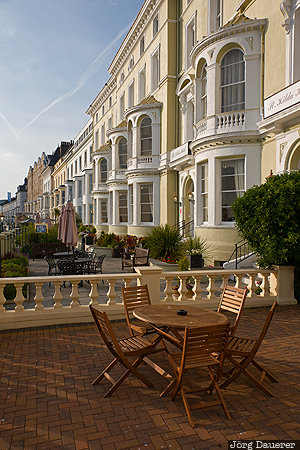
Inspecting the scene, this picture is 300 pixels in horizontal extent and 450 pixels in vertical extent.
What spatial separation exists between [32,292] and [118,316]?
4.64 metres

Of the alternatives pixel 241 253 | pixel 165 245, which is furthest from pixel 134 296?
pixel 165 245

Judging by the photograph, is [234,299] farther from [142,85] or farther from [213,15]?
[142,85]

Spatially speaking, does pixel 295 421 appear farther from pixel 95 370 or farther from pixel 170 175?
pixel 170 175

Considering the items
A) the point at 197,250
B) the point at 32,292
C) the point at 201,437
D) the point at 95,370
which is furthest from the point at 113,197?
the point at 201,437

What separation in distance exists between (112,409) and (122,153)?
23095 mm

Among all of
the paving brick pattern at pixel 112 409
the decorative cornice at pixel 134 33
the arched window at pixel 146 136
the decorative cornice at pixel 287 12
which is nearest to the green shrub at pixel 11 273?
the paving brick pattern at pixel 112 409

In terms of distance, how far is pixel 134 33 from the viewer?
78.6 ft

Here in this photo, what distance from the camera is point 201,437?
3307 mm

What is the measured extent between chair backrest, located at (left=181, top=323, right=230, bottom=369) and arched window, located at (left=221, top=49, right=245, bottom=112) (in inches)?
436

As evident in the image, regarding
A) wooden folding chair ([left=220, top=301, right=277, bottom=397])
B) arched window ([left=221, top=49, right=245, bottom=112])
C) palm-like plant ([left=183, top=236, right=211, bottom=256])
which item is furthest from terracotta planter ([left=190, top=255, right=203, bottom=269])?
wooden folding chair ([left=220, top=301, right=277, bottom=397])

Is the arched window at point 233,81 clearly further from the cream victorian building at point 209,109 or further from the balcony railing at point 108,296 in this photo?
the balcony railing at point 108,296

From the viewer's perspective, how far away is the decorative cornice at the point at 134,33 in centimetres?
2102

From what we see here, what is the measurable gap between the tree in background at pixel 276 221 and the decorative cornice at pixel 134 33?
55.2 ft

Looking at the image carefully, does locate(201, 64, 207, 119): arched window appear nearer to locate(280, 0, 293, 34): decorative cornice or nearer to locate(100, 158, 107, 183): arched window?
locate(280, 0, 293, 34): decorative cornice
